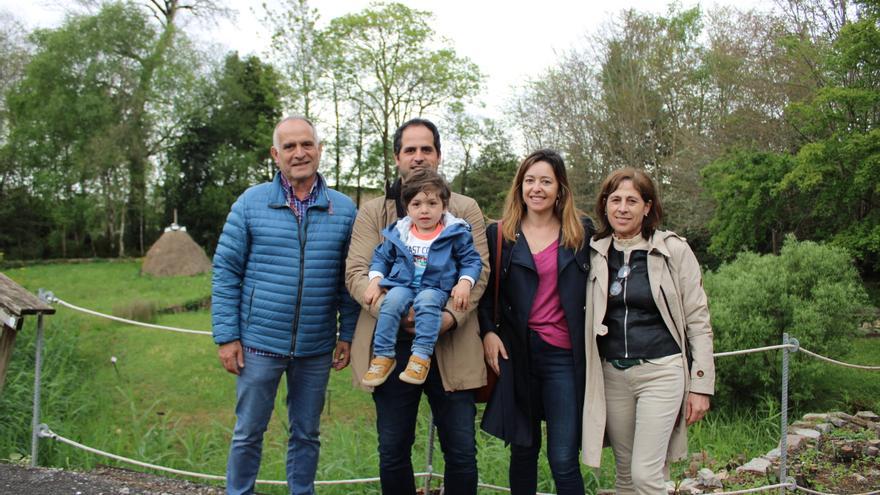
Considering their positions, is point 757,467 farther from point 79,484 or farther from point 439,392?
point 79,484

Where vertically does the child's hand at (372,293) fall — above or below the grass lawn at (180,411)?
above

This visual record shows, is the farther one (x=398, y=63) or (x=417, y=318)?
(x=398, y=63)

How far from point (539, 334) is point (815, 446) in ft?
13.8

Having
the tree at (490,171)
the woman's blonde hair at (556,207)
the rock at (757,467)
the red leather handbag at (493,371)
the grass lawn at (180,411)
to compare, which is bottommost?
the grass lawn at (180,411)

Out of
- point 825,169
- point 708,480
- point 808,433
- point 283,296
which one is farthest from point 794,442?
point 825,169

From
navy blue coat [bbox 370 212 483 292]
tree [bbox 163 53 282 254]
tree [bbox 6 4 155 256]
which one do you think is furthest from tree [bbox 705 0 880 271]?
tree [bbox 6 4 155 256]

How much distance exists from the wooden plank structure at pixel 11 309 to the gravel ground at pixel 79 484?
0.51 m

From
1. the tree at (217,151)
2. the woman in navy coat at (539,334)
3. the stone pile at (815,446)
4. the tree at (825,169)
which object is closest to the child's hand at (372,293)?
the woman in navy coat at (539,334)

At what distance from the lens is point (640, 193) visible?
274 cm

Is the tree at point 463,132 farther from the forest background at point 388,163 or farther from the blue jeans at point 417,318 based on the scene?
the blue jeans at point 417,318

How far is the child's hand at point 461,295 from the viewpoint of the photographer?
8.39ft

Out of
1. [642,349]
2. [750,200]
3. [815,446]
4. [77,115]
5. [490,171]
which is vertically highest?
[77,115]

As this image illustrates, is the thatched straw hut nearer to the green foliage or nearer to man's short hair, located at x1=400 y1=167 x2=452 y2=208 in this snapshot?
the green foliage

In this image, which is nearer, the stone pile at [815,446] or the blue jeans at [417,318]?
the blue jeans at [417,318]
